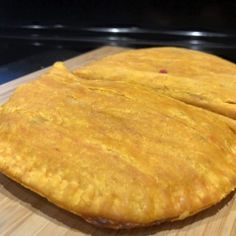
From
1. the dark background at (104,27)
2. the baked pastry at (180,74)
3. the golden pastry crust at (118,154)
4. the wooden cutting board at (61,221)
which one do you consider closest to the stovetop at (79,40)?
the dark background at (104,27)

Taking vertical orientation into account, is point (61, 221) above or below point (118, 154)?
below

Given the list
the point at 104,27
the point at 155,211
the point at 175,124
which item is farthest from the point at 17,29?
the point at 155,211

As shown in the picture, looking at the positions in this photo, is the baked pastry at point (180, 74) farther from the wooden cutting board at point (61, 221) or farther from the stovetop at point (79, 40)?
the stovetop at point (79, 40)

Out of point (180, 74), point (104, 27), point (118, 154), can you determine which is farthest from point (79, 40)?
point (118, 154)

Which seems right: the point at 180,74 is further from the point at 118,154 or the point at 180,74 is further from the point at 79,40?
the point at 79,40

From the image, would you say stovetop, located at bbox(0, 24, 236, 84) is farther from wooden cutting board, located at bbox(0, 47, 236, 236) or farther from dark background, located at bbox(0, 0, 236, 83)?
wooden cutting board, located at bbox(0, 47, 236, 236)

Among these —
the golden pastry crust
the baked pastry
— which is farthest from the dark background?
the golden pastry crust
